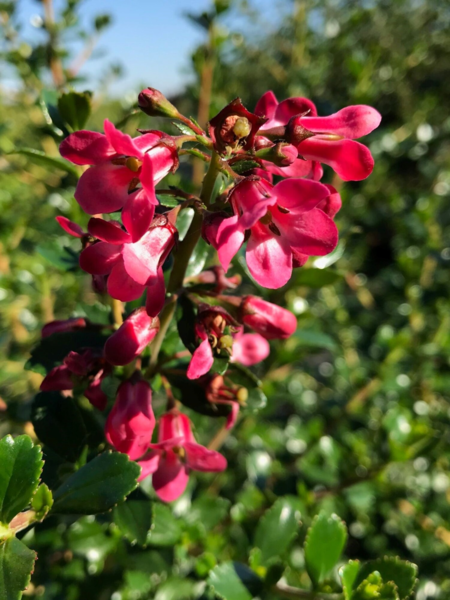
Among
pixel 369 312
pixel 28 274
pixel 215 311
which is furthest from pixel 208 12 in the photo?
pixel 215 311

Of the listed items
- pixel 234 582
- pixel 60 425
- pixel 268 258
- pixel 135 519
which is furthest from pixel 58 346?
pixel 234 582

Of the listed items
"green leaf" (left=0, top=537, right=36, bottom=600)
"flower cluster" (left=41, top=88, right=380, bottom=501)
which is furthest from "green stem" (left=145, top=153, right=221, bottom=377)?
"green leaf" (left=0, top=537, right=36, bottom=600)

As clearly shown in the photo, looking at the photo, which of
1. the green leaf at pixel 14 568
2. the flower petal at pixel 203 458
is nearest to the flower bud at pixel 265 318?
the flower petal at pixel 203 458

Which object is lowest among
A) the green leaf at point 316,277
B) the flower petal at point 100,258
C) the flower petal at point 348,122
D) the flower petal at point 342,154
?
the green leaf at point 316,277

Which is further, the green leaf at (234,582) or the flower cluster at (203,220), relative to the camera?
the green leaf at (234,582)

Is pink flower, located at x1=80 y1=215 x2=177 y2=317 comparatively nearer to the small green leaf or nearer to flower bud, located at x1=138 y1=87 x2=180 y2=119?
flower bud, located at x1=138 y1=87 x2=180 y2=119

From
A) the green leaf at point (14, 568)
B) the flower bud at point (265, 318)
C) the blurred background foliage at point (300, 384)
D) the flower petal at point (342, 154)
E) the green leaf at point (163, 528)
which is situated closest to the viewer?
the green leaf at point (14, 568)

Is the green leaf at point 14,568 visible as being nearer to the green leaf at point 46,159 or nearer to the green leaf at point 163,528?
the green leaf at point 163,528

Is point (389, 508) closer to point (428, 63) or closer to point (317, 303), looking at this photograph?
point (317, 303)
